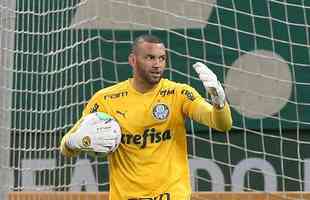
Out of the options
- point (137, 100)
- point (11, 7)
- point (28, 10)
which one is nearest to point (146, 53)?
point (137, 100)

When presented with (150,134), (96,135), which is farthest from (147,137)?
(96,135)

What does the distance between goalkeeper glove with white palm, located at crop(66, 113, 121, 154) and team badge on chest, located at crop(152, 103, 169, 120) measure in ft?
0.63

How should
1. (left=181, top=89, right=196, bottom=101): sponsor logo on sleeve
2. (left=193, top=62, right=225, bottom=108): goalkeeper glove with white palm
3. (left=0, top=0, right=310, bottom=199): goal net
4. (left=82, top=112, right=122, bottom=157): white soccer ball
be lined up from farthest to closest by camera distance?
(left=0, top=0, right=310, bottom=199): goal net < (left=181, top=89, right=196, bottom=101): sponsor logo on sleeve < (left=82, top=112, right=122, bottom=157): white soccer ball < (left=193, top=62, right=225, bottom=108): goalkeeper glove with white palm

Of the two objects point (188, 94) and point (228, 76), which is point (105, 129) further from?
point (228, 76)

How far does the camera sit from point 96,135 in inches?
149

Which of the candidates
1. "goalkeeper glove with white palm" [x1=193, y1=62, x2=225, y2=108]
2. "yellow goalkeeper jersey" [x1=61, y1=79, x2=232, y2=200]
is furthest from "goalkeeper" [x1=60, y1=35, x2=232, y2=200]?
"goalkeeper glove with white palm" [x1=193, y1=62, x2=225, y2=108]

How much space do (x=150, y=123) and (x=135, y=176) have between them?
10.3 inches

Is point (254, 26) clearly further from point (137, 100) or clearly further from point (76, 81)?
point (137, 100)

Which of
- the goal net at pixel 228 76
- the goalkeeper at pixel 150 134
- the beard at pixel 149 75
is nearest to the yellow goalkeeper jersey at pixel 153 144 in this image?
the goalkeeper at pixel 150 134

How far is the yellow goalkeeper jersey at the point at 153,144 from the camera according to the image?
151 inches

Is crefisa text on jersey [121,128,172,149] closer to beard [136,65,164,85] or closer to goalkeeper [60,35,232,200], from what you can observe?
goalkeeper [60,35,232,200]

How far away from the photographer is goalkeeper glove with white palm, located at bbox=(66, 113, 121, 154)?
3.78 m

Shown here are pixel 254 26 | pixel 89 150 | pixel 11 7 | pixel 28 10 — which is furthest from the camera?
pixel 254 26

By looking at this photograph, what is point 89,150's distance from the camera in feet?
12.6
